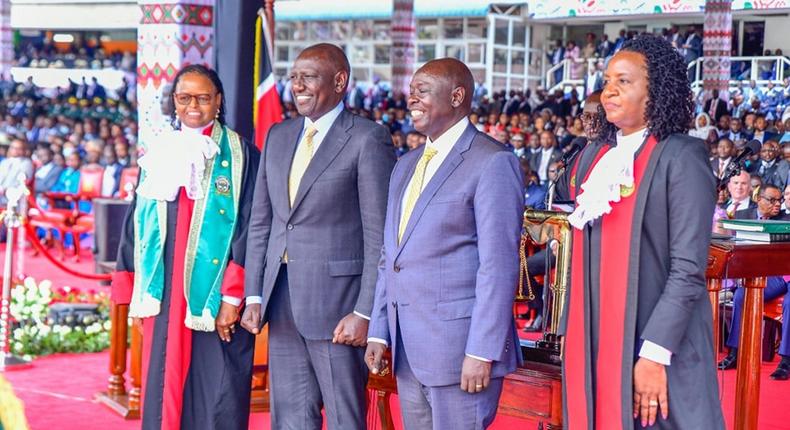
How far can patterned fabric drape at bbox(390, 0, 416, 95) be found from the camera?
2197cm

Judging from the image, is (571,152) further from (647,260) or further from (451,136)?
(647,260)

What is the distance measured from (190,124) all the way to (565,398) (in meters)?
1.75

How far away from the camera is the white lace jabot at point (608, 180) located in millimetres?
2953

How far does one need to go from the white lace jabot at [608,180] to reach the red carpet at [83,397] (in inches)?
94.8

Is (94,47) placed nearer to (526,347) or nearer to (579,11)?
(579,11)

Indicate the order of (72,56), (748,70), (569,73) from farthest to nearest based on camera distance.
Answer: (72,56) < (569,73) < (748,70)

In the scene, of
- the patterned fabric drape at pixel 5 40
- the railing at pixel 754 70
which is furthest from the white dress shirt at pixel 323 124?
the patterned fabric drape at pixel 5 40

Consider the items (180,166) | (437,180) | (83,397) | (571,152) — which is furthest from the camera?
(83,397)

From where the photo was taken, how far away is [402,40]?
22.0m

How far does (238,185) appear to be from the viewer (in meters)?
4.18

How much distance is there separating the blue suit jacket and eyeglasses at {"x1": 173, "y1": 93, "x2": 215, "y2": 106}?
1119 mm

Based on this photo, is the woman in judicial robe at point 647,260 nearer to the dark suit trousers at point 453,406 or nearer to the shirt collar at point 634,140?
the shirt collar at point 634,140

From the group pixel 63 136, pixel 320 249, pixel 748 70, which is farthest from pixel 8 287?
pixel 748 70

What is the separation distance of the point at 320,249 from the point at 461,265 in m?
0.65
